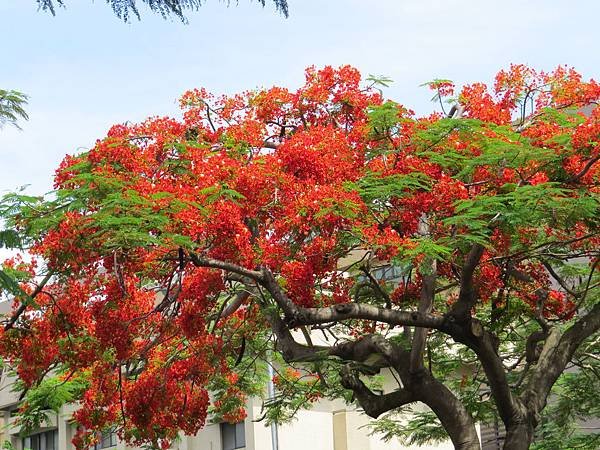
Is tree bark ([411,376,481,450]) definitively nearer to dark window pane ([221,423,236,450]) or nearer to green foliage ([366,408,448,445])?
green foliage ([366,408,448,445])

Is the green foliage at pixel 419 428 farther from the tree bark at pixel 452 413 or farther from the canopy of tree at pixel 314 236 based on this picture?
the tree bark at pixel 452 413

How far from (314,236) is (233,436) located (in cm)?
1513

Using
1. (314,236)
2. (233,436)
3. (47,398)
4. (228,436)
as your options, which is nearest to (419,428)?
(47,398)

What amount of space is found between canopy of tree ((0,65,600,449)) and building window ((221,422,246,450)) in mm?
11475

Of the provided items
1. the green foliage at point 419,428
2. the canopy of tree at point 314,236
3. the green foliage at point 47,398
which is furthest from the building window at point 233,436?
the canopy of tree at point 314,236

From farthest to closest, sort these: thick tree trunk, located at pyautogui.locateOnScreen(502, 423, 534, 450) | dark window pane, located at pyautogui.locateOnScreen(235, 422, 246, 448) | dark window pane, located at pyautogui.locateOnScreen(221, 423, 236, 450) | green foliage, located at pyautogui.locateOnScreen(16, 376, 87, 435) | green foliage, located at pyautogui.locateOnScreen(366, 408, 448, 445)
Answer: dark window pane, located at pyautogui.locateOnScreen(221, 423, 236, 450) → dark window pane, located at pyautogui.locateOnScreen(235, 422, 246, 448) → green foliage, located at pyautogui.locateOnScreen(366, 408, 448, 445) → green foliage, located at pyautogui.locateOnScreen(16, 376, 87, 435) → thick tree trunk, located at pyautogui.locateOnScreen(502, 423, 534, 450)

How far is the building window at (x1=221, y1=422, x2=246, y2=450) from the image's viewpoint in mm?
26469

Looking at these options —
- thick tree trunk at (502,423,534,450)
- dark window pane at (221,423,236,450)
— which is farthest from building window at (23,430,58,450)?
thick tree trunk at (502,423,534,450)

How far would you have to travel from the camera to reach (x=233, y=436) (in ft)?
87.8

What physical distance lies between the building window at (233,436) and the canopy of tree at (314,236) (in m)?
11.5

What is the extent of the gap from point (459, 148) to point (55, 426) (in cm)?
2287

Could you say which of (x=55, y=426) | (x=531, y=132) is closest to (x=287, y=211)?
(x=531, y=132)

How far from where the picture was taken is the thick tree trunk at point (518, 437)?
42.7ft

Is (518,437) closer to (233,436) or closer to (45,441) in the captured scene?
(233,436)
